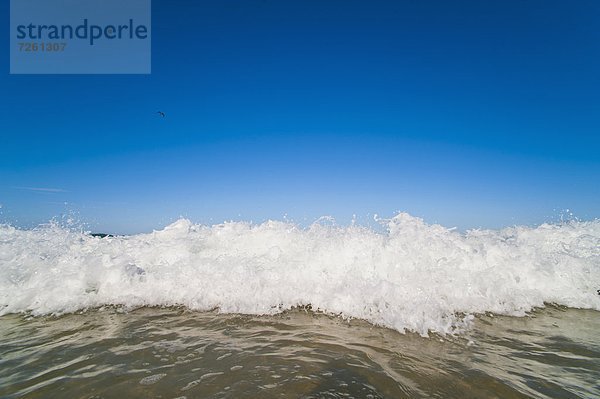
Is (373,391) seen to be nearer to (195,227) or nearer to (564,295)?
(564,295)

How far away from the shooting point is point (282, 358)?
3.97 meters

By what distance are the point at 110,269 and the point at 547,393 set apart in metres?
8.50

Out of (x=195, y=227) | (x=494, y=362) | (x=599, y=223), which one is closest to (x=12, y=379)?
(x=494, y=362)

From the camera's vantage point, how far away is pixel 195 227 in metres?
11.4

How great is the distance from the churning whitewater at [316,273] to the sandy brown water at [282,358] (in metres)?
0.62

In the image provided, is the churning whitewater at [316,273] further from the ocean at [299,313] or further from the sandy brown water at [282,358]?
the sandy brown water at [282,358]

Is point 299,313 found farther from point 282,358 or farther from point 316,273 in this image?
point 282,358

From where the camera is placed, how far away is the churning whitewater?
6285 millimetres

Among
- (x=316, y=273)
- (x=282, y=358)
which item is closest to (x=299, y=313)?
(x=316, y=273)

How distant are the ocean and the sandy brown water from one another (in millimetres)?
26

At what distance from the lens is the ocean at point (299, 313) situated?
346 centimetres

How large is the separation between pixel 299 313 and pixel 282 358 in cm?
216

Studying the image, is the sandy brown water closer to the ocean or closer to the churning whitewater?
the ocean

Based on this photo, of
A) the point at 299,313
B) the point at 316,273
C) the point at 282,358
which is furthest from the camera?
the point at 316,273
